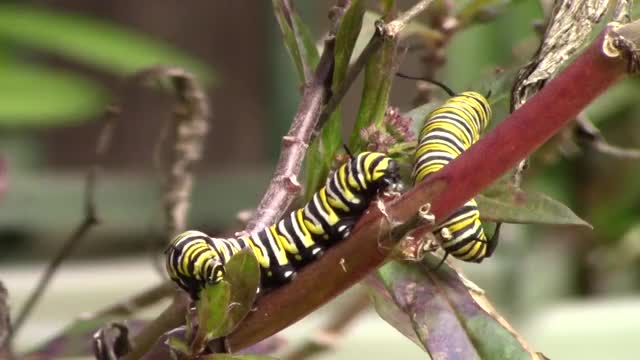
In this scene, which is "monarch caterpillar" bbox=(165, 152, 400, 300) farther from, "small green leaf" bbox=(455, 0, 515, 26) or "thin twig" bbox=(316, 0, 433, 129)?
"small green leaf" bbox=(455, 0, 515, 26)

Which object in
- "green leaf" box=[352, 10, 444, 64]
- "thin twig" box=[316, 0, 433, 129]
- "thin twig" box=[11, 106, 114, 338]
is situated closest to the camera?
"thin twig" box=[316, 0, 433, 129]

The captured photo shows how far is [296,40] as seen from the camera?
57 cm

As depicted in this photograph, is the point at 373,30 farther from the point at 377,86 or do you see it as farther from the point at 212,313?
the point at 212,313

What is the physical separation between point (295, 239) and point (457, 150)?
8 cm

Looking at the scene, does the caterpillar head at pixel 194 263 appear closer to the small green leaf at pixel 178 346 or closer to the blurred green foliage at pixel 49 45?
the small green leaf at pixel 178 346

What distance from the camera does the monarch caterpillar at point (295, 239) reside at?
48 cm

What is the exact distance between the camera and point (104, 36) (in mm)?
1779

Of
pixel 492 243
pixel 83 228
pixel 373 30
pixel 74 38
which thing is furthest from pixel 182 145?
pixel 74 38

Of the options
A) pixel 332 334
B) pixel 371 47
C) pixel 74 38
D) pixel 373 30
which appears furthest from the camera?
pixel 74 38

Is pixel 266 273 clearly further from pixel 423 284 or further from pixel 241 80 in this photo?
pixel 241 80

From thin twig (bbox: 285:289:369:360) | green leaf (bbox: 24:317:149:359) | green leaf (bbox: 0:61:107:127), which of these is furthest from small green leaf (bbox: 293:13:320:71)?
green leaf (bbox: 0:61:107:127)

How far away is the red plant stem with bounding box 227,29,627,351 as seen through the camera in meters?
0.39

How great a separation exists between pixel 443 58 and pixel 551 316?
151 centimetres

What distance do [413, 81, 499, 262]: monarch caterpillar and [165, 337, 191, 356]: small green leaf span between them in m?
0.11
